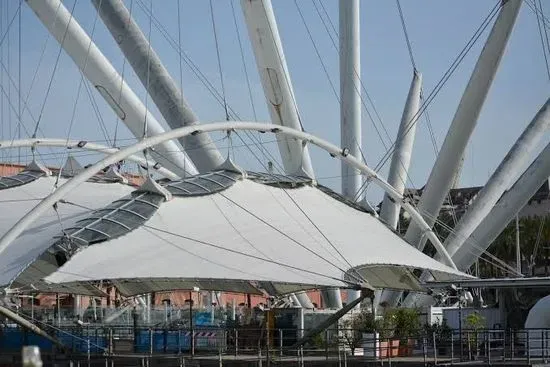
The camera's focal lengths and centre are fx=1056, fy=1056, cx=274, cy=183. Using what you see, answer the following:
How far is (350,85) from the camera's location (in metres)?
50.9

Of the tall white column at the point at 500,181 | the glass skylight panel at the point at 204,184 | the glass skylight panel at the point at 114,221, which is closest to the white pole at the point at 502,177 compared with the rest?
the tall white column at the point at 500,181

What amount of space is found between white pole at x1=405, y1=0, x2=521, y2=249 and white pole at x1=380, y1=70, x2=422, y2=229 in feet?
19.5

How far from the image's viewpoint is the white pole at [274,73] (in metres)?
46.7

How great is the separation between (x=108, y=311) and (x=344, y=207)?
1972 centimetres

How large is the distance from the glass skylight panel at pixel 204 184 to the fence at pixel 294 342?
184 inches

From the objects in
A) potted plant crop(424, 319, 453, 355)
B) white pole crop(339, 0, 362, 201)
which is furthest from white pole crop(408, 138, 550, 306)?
potted plant crop(424, 319, 453, 355)

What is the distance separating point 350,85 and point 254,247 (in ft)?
66.1

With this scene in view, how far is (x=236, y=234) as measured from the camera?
109ft

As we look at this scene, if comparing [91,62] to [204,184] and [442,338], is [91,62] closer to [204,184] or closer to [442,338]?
[204,184]

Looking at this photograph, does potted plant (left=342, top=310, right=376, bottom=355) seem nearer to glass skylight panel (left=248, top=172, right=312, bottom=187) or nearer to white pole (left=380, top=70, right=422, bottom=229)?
glass skylight panel (left=248, top=172, right=312, bottom=187)

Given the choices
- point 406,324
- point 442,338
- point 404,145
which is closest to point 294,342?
point 406,324

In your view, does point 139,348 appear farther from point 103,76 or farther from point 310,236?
point 103,76

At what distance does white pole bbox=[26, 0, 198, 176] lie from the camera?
162ft

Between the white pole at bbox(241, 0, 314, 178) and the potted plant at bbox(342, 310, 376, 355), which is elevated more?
the white pole at bbox(241, 0, 314, 178)
